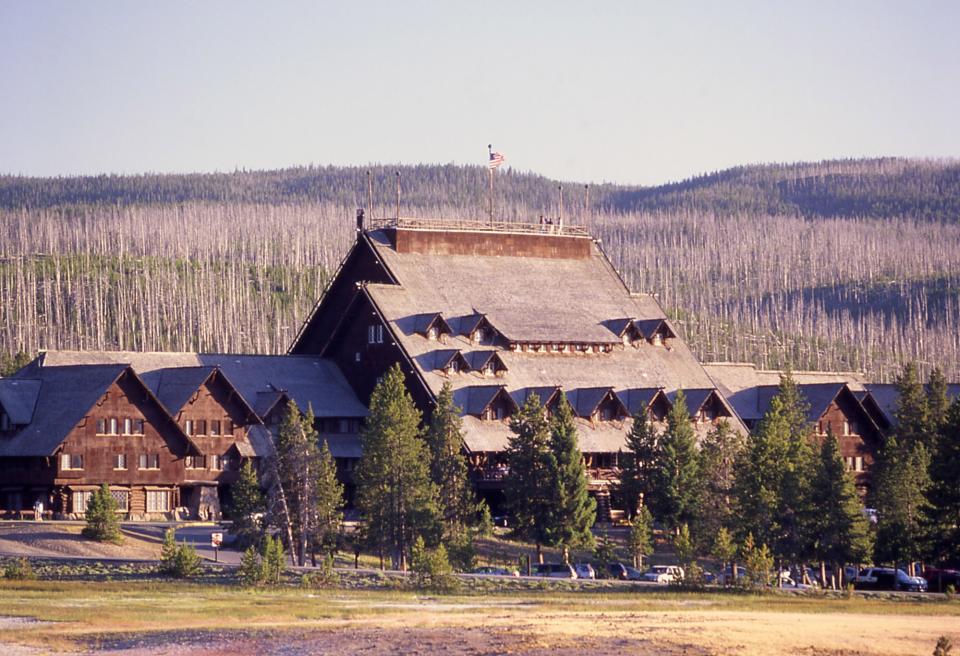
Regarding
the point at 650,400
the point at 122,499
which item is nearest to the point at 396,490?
the point at 122,499

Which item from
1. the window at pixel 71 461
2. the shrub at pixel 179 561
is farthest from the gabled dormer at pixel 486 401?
the shrub at pixel 179 561

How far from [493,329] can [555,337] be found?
4000mm

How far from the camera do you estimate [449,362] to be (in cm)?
9594

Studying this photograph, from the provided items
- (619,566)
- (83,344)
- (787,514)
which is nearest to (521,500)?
(619,566)

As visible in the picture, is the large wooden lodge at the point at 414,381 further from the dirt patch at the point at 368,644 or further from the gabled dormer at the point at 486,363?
the dirt patch at the point at 368,644

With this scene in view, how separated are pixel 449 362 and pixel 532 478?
1754cm

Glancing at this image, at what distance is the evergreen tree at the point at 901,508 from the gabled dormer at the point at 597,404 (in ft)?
61.6

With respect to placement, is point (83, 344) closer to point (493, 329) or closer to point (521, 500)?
point (493, 329)

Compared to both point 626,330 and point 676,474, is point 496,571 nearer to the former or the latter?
point 676,474

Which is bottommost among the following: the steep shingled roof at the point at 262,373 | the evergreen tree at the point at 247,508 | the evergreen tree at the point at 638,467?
the evergreen tree at the point at 247,508

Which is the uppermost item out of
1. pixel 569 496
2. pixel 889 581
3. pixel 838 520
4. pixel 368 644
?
pixel 569 496

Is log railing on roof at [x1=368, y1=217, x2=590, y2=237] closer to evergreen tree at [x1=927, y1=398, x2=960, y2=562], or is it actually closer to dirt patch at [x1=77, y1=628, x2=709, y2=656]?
evergreen tree at [x1=927, y1=398, x2=960, y2=562]

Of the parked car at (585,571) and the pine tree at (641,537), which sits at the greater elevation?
the pine tree at (641,537)

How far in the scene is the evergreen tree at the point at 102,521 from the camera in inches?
2975
